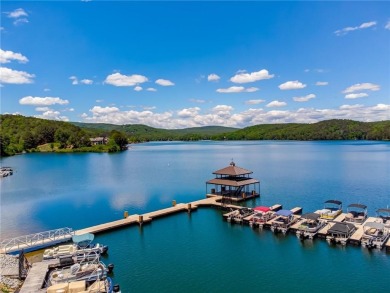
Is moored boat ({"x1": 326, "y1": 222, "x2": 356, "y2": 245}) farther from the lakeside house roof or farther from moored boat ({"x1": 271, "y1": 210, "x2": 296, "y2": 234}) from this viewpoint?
the lakeside house roof

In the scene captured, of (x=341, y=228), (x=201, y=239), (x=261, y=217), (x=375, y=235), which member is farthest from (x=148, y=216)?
(x=375, y=235)

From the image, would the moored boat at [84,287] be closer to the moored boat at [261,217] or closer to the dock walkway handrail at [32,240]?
the dock walkway handrail at [32,240]

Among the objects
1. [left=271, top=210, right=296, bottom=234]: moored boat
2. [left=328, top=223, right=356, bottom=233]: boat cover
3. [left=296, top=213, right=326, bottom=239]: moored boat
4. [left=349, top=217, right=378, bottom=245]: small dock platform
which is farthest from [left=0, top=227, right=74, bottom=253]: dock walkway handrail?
[left=349, top=217, right=378, bottom=245]: small dock platform

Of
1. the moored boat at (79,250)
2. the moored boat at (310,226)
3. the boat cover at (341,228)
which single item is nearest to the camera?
the moored boat at (79,250)

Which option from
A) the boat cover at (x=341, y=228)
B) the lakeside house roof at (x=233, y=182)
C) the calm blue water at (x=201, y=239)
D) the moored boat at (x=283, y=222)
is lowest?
the calm blue water at (x=201, y=239)

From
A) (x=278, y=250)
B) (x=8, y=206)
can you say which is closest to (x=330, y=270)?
(x=278, y=250)

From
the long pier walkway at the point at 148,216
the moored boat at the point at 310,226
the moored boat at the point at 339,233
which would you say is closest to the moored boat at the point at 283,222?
the moored boat at the point at 310,226
